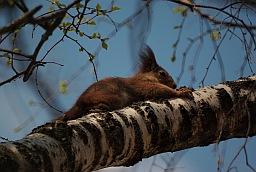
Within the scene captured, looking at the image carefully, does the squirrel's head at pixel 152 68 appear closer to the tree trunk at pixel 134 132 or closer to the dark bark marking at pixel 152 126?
the tree trunk at pixel 134 132

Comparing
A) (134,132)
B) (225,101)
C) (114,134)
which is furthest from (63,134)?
(225,101)

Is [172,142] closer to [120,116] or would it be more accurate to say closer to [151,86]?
[120,116]

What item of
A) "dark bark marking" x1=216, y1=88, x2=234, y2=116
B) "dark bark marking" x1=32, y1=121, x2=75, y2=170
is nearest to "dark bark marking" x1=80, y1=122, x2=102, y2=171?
"dark bark marking" x1=32, y1=121, x2=75, y2=170

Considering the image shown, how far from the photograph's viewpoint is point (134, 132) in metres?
3.06

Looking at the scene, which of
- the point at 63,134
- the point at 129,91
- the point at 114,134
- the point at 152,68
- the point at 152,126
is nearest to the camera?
the point at 63,134

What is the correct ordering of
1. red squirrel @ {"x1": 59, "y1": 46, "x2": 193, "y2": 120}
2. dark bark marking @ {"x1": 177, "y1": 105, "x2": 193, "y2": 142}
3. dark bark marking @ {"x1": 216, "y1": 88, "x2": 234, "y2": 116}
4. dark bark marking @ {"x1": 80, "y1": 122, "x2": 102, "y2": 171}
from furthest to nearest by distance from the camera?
red squirrel @ {"x1": 59, "y1": 46, "x2": 193, "y2": 120} → dark bark marking @ {"x1": 216, "y1": 88, "x2": 234, "y2": 116} → dark bark marking @ {"x1": 177, "y1": 105, "x2": 193, "y2": 142} → dark bark marking @ {"x1": 80, "y1": 122, "x2": 102, "y2": 171}

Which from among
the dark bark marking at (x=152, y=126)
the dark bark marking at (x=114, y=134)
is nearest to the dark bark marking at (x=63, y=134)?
the dark bark marking at (x=114, y=134)

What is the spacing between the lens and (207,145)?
11.5ft

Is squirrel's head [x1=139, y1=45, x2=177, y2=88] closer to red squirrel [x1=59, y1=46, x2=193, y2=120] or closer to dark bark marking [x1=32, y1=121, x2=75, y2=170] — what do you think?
red squirrel [x1=59, y1=46, x2=193, y2=120]

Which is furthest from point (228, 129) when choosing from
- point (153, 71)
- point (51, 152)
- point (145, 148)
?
point (153, 71)

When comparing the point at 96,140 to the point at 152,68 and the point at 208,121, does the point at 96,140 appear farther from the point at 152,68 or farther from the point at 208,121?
the point at 152,68

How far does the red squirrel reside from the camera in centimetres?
396

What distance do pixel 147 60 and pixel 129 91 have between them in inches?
41.1

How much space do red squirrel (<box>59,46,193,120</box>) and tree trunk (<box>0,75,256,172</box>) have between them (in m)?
0.23
